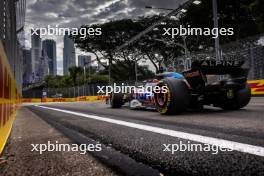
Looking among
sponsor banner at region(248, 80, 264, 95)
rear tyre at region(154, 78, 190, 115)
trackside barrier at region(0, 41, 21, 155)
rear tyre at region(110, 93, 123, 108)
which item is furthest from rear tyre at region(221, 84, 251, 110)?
sponsor banner at region(248, 80, 264, 95)

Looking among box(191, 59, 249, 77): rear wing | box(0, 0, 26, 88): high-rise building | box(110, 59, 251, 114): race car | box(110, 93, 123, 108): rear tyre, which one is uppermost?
box(0, 0, 26, 88): high-rise building

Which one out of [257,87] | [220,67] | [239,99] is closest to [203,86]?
[220,67]

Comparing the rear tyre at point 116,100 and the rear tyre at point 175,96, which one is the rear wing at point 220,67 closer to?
the rear tyre at point 175,96

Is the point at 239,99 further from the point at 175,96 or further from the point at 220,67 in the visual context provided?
the point at 175,96

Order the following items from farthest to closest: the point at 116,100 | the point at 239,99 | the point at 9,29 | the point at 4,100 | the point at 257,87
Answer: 1. the point at 257,87
2. the point at 116,100
3. the point at 239,99
4. the point at 9,29
5. the point at 4,100

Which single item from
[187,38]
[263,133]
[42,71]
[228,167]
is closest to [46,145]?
[228,167]

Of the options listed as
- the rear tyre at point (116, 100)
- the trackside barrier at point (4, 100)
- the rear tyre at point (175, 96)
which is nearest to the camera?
the trackside barrier at point (4, 100)

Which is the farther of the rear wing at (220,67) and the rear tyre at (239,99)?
the rear tyre at (239,99)

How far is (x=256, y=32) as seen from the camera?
1203 inches

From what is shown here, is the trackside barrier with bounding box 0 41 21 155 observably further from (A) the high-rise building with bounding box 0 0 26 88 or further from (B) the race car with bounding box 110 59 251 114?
(B) the race car with bounding box 110 59 251 114

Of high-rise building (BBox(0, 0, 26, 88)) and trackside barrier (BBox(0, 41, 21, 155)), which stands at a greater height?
high-rise building (BBox(0, 0, 26, 88))

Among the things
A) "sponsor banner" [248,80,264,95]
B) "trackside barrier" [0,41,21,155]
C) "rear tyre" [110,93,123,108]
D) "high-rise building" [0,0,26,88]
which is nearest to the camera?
"trackside barrier" [0,41,21,155]

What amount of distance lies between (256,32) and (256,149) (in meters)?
32.1

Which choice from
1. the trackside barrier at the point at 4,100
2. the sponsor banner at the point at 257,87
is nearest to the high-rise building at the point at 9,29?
the trackside barrier at the point at 4,100
